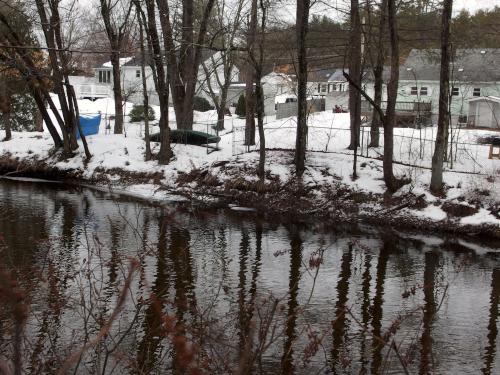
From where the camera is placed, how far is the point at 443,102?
19609 millimetres

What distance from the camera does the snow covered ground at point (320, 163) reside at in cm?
2048

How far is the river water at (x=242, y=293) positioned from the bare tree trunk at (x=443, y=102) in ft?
9.32

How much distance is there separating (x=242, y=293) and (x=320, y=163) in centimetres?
1341

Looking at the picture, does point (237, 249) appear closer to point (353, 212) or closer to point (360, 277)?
point (360, 277)

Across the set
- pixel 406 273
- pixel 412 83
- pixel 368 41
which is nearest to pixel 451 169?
pixel 368 41

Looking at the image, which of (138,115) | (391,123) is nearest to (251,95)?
(391,123)

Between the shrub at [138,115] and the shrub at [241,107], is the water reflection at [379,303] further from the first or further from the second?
the shrub at [241,107]

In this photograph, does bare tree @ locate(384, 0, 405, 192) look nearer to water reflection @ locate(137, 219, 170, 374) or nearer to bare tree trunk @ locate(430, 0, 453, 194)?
bare tree trunk @ locate(430, 0, 453, 194)

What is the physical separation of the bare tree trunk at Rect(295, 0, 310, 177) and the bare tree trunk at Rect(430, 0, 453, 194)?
200 inches

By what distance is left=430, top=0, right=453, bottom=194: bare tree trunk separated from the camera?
62.0 ft

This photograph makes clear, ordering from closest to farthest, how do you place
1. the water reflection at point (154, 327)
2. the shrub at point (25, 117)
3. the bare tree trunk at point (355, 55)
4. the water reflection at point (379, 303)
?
1. the water reflection at point (154, 327)
2. the water reflection at point (379, 303)
3. the bare tree trunk at point (355, 55)
4. the shrub at point (25, 117)

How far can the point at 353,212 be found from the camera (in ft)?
69.6

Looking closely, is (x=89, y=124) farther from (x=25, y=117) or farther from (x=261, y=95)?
(x=261, y=95)

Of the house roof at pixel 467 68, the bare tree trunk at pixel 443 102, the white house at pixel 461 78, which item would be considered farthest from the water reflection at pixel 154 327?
the white house at pixel 461 78
